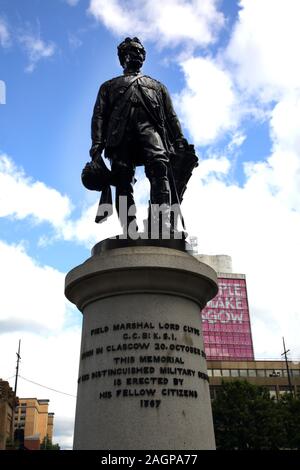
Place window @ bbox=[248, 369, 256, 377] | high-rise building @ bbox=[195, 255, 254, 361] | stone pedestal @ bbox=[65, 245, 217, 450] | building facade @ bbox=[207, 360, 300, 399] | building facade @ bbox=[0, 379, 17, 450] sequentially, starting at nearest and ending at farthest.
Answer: stone pedestal @ bbox=[65, 245, 217, 450] < building facade @ bbox=[0, 379, 17, 450] < building facade @ bbox=[207, 360, 300, 399] < window @ bbox=[248, 369, 256, 377] < high-rise building @ bbox=[195, 255, 254, 361]

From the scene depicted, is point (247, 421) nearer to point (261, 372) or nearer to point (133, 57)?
point (133, 57)

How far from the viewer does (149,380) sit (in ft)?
18.5

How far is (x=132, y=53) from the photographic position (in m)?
8.23

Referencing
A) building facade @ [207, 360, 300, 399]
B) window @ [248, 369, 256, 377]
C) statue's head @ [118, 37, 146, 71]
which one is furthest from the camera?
window @ [248, 369, 256, 377]

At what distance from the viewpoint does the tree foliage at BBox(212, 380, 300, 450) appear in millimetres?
37531

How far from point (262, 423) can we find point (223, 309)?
65476mm

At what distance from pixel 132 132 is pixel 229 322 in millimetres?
98962

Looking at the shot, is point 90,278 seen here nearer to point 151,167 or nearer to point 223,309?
point 151,167

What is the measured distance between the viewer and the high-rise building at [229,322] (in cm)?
9981

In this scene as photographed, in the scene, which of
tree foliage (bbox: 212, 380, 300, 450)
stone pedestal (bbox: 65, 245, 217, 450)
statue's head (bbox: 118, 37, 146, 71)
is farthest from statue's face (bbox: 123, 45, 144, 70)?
tree foliage (bbox: 212, 380, 300, 450)

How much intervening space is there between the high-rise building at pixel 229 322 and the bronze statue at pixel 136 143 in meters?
92.7

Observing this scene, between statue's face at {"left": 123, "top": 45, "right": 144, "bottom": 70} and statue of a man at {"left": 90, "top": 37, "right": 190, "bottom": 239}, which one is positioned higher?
statue's face at {"left": 123, "top": 45, "right": 144, "bottom": 70}

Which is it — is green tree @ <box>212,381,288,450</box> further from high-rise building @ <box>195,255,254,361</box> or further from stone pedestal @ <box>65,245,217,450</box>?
high-rise building @ <box>195,255,254,361</box>

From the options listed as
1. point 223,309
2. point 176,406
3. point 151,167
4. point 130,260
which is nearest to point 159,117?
point 151,167
